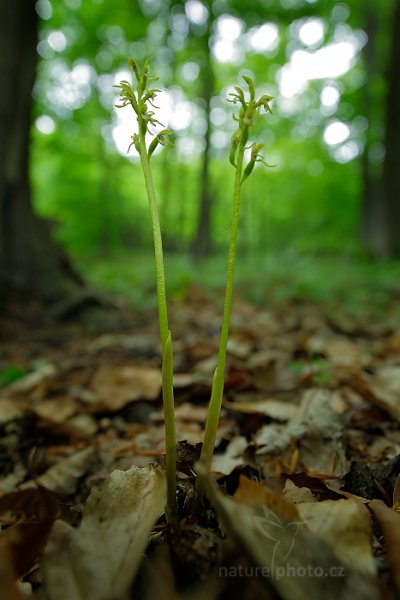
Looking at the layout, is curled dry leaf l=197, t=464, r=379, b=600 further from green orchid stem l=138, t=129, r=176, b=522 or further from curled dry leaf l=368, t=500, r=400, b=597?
green orchid stem l=138, t=129, r=176, b=522

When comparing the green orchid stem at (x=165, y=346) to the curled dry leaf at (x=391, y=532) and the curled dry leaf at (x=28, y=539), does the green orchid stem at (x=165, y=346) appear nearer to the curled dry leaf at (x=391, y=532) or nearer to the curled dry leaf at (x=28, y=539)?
the curled dry leaf at (x=28, y=539)

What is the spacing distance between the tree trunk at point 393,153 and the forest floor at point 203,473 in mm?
4950

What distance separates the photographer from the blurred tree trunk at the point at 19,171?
3.85 meters

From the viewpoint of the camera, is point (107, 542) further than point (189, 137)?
No

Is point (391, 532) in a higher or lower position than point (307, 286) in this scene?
higher

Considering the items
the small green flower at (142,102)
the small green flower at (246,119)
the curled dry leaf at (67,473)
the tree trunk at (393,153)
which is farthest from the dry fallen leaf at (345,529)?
the tree trunk at (393,153)

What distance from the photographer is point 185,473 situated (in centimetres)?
105

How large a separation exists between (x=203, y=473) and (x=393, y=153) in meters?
8.08

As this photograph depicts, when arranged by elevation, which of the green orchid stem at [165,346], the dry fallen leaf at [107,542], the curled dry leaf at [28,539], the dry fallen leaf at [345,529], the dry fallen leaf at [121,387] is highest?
the green orchid stem at [165,346]

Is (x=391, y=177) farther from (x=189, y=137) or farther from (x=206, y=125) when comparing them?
(x=189, y=137)

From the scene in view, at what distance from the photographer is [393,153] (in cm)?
753

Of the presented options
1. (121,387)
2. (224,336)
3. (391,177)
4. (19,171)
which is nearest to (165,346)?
(224,336)

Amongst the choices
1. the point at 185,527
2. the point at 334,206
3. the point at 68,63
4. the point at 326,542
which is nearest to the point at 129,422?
the point at 185,527

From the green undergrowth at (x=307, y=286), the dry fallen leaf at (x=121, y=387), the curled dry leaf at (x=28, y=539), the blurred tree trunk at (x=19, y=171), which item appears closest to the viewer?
the curled dry leaf at (x=28, y=539)
